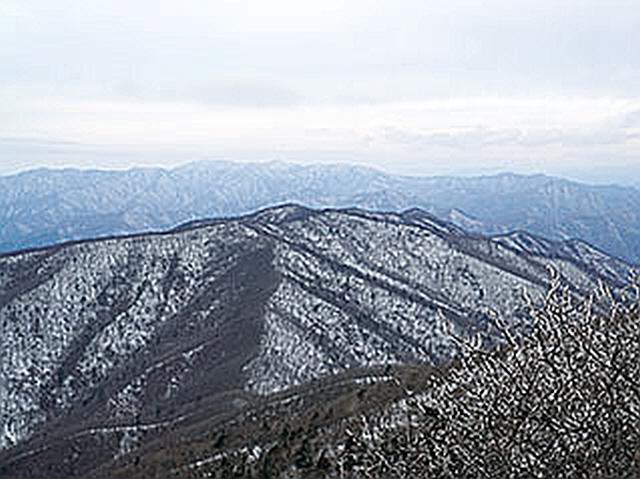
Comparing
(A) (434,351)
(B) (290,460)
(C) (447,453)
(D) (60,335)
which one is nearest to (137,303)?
(D) (60,335)

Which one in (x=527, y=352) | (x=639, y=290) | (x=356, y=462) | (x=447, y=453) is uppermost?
(x=639, y=290)

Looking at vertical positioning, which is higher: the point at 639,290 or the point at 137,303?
the point at 639,290

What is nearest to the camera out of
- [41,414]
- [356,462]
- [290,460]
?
[356,462]

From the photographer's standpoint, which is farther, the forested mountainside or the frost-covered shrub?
the forested mountainside

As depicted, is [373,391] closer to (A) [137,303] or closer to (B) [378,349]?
(B) [378,349]

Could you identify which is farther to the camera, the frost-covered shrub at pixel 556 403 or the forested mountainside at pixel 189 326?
the forested mountainside at pixel 189 326

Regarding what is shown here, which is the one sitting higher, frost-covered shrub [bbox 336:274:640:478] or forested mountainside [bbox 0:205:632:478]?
frost-covered shrub [bbox 336:274:640:478]

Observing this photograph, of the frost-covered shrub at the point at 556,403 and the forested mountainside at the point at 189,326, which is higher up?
the frost-covered shrub at the point at 556,403

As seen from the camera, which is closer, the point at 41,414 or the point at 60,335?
the point at 41,414
